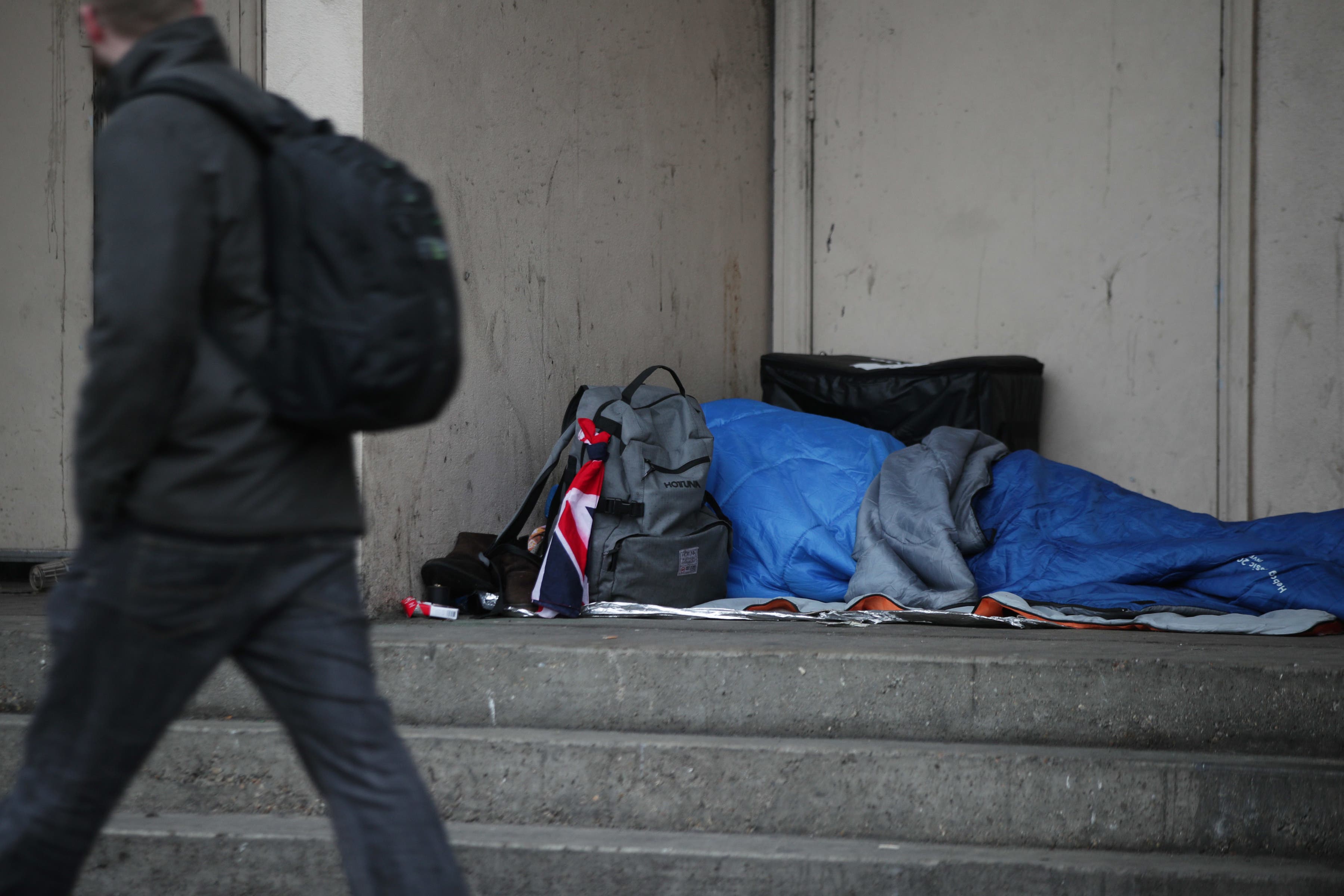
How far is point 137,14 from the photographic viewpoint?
1438mm

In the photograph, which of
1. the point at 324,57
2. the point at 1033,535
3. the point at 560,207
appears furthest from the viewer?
the point at 560,207

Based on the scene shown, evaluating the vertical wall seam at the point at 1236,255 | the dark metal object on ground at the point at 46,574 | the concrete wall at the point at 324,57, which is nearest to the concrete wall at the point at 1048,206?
the vertical wall seam at the point at 1236,255

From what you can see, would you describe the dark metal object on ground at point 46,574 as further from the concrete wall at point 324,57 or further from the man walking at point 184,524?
the man walking at point 184,524

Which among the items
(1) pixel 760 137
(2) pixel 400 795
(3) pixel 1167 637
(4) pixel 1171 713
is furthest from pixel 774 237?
(2) pixel 400 795

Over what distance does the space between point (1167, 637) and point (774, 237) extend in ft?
9.14

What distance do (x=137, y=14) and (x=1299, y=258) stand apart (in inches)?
167

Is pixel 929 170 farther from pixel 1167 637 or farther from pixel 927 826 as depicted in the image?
pixel 927 826

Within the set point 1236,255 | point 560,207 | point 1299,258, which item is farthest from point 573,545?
point 1299,258

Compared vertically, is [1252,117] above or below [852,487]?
above

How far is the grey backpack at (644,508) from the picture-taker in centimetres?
342

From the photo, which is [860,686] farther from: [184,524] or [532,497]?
[184,524]

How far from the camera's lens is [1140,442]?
470 cm

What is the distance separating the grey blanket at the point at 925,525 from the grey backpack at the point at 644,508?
0.44 meters

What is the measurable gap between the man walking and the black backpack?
22 millimetres
